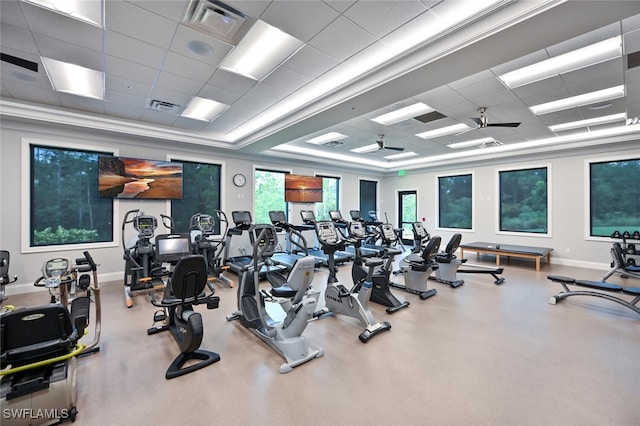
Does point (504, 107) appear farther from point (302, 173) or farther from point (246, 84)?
point (302, 173)

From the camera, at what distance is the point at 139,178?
5.86 m

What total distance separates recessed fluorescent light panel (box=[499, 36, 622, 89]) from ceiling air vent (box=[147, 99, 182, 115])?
16.7 feet

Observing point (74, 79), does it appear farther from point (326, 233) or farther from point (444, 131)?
point (444, 131)

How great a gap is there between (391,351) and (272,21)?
357cm

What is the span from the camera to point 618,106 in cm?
468

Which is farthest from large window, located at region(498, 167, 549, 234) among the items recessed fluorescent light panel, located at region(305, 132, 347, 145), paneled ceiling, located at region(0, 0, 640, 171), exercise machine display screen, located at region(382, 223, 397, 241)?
recessed fluorescent light panel, located at region(305, 132, 347, 145)

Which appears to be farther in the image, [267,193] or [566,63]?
[267,193]

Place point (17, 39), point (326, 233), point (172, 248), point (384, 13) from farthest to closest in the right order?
point (326, 233), point (172, 248), point (17, 39), point (384, 13)

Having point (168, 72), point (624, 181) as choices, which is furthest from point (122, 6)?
point (624, 181)

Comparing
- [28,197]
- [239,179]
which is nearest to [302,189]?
[239,179]

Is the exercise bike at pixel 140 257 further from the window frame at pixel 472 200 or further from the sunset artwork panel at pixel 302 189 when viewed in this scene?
the window frame at pixel 472 200

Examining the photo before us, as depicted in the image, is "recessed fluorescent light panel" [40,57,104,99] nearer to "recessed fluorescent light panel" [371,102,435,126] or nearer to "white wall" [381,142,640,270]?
"recessed fluorescent light panel" [371,102,435,126]

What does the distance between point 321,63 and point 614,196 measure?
26.4ft

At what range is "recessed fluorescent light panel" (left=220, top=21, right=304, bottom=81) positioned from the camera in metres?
2.96
